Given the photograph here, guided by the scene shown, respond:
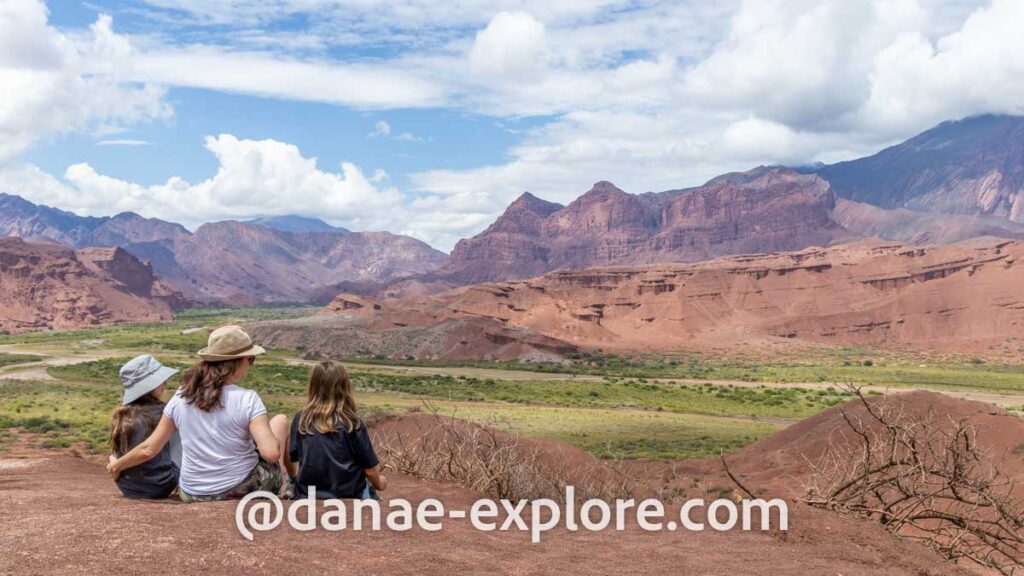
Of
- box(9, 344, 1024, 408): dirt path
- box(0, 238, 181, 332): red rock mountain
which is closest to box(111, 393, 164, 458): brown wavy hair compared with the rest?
box(9, 344, 1024, 408): dirt path

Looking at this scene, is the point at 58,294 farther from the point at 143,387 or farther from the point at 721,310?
the point at 143,387

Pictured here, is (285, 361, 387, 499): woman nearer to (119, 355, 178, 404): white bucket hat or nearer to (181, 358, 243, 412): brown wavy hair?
(181, 358, 243, 412): brown wavy hair

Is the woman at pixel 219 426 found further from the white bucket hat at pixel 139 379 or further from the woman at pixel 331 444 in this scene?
the white bucket hat at pixel 139 379

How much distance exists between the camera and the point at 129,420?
6133 millimetres

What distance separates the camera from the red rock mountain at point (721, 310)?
9144 centimetres

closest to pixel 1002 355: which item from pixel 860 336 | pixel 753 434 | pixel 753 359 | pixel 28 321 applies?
pixel 860 336

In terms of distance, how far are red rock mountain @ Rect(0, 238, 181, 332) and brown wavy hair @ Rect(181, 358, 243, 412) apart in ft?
456

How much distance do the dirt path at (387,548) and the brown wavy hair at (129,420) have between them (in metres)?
0.49

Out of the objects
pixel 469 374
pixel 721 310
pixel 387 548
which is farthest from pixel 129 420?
pixel 721 310

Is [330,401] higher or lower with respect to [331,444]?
higher

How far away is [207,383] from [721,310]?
121097mm

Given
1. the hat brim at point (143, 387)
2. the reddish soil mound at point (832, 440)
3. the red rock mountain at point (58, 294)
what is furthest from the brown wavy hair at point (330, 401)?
the red rock mountain at point (58, 294)

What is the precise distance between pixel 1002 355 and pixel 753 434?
74.3 m

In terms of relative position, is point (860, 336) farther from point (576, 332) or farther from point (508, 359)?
point (508, 359)
